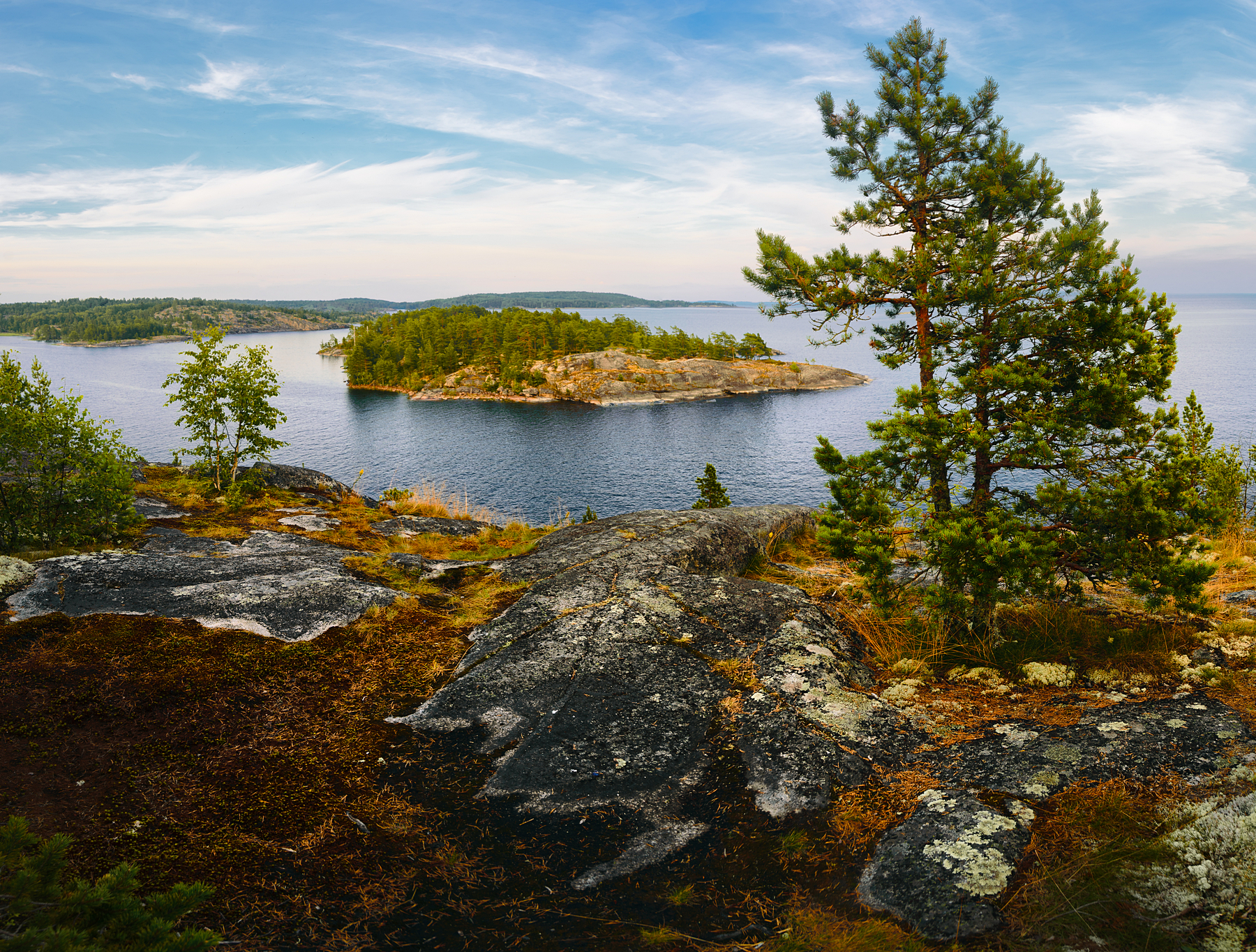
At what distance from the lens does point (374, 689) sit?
6727 millimetres

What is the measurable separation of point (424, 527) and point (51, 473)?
756 cm

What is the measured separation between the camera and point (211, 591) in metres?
7.71

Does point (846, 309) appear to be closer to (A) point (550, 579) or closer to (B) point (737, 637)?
(B) point (737, 637)

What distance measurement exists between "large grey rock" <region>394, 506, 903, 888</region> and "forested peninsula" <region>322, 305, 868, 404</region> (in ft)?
299

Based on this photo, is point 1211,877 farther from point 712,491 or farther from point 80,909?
point 712,491

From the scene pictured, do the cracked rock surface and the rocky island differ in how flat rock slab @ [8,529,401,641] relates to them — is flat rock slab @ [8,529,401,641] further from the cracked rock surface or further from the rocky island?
the rocky island

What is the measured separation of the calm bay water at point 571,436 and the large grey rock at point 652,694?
31461 mm

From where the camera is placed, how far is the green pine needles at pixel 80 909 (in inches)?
106

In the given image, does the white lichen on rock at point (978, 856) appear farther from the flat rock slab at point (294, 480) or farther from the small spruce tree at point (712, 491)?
the flat rock slab at point (294, 480)

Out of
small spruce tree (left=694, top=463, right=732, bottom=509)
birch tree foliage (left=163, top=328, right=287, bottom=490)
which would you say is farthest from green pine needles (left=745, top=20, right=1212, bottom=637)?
birch tree foliage (left=163, top=328, right=287, bottom=490)

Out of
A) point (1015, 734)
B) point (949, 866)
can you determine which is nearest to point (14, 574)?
point (949, 866)

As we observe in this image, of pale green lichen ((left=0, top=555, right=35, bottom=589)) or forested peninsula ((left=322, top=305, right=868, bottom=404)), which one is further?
forested peninsula ((left=322, top=305, right=868, bottom=404))

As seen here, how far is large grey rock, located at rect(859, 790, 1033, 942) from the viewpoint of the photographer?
151 inches

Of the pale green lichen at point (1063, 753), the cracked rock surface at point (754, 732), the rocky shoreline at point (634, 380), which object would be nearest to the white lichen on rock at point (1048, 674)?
the cracked rock surface at point (754, 732)
